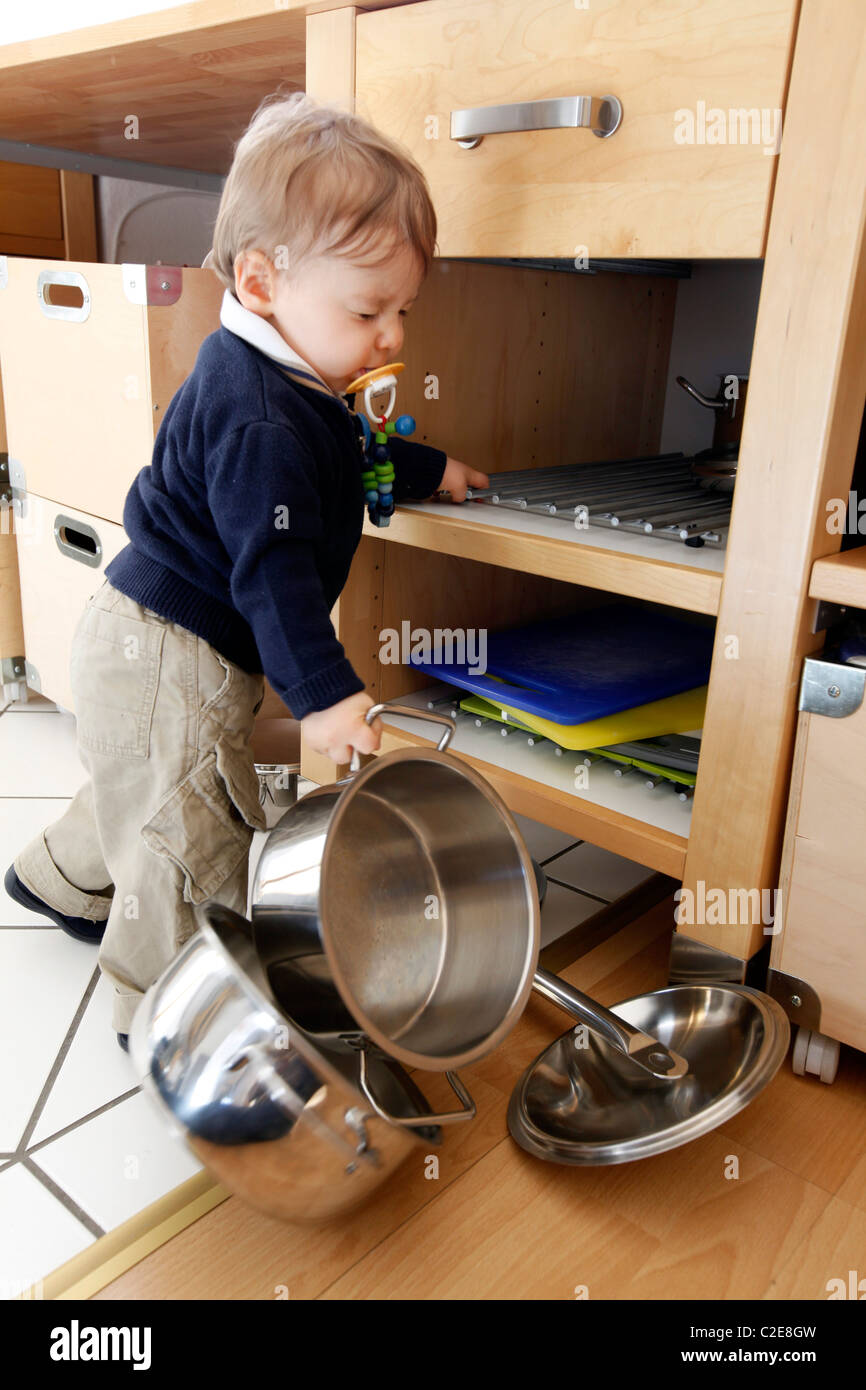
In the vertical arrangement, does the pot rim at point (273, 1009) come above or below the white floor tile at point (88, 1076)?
above

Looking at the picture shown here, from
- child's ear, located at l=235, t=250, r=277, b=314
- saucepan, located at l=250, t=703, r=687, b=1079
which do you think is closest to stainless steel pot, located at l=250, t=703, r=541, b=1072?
saucepan, located at l=250, t=703, r=687, b=1079

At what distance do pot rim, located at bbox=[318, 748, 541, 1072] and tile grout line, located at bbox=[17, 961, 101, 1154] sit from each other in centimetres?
27

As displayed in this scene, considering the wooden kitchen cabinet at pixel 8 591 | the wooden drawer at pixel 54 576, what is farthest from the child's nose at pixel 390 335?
the wooden kitchen cabinet at pixel 8 591

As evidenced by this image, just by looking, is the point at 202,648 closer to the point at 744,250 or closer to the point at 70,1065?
the point at 70,1065

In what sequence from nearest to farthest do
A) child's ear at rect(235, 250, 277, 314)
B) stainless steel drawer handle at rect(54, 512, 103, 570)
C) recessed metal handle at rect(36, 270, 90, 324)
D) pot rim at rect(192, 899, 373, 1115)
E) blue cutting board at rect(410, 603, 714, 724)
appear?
pot rim at rect(192, 899, 373, 1115), child's ear at rect(235, 250, 277, 314), blue cutting board at rect(410, 603, 714, 724), recessed metal handle at rect(36, 270, 90, 324), stainless steel drawer handle at rect(54, 512, 103, 570)

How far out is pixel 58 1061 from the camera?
823mm

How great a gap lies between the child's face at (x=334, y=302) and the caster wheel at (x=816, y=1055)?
623 mm

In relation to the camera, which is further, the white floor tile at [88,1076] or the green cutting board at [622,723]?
the green cutting board at [622,723]

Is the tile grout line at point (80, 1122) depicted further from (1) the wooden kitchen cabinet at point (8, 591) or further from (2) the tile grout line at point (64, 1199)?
(1) the wooden kitchen cabinet at point (8, 591)

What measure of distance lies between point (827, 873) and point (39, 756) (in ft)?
3.24

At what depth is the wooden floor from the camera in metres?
0.63

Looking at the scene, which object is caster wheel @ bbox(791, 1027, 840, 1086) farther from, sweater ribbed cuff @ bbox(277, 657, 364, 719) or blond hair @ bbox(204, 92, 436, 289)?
blond hair @ bbox(204, 92, 436, 289)

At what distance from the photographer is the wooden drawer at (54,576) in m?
1.23
